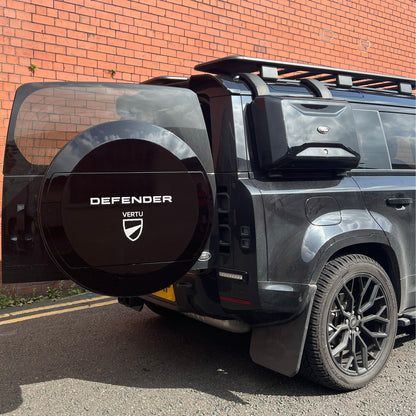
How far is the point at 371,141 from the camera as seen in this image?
356 centimetres

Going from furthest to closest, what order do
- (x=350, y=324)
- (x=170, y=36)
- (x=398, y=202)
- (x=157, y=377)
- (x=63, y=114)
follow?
1. (x=170, y=36)
2. (x=398, y=202)
3. (x=157, y=377)
4. (x=350, y=324)
5. (x=63, y=114)

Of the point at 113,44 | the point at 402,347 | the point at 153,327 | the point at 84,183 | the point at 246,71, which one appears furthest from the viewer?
the point at 113,44

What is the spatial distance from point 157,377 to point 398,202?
2124 mm

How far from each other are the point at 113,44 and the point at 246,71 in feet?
10.7

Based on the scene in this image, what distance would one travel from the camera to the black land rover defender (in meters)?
2.56

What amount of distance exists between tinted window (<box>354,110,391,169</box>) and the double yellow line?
320cm

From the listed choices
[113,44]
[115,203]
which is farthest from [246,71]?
[113,44]

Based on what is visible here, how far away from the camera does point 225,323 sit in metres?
3.14

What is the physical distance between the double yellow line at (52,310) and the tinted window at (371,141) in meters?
3.20

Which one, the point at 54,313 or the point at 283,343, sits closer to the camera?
the point at 283,343

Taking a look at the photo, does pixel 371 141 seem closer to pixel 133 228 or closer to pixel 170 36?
pixel 133 228

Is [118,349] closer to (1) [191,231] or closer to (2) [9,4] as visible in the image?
(1) [191,231]

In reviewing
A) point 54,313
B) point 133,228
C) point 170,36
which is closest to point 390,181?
point 133,228

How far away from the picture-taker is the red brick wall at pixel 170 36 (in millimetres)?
5516
